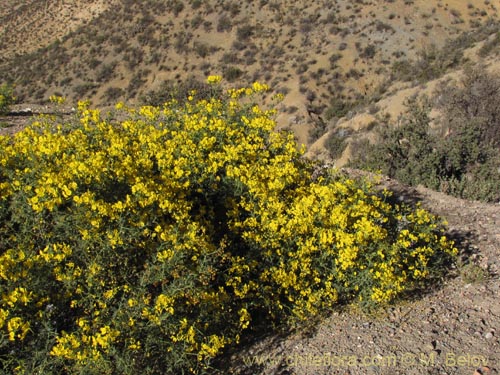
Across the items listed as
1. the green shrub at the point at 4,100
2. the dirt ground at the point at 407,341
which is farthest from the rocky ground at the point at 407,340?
the green shrub at the point at 4,100

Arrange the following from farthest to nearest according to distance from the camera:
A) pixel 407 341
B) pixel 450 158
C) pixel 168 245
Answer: pixel 450 158
pixel 407 341
pixel 168 245

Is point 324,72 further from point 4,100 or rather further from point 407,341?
point 407,341

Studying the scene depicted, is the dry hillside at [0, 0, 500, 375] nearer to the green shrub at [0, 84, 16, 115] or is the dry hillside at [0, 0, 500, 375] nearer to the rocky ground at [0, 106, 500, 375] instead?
the rocky ground at [0, 106, 500, 375]

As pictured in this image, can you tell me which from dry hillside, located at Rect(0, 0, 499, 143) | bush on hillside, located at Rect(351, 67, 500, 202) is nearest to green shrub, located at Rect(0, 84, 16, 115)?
bush on hillside, located at Rect(351, 67, 500, 202)

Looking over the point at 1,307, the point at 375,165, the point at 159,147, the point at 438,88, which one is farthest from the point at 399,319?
the point at 438,88

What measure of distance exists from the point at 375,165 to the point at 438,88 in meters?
10.7

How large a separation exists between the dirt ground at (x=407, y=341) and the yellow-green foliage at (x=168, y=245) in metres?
0.30

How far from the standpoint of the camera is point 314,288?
559cm

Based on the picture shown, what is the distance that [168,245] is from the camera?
14.9 ft

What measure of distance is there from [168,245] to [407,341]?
289 centimetres

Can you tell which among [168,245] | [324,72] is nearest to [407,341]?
[168,245]

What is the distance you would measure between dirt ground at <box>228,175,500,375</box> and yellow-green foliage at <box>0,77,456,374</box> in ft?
0.99

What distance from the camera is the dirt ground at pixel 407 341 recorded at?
4848 mm

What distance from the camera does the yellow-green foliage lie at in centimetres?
406
